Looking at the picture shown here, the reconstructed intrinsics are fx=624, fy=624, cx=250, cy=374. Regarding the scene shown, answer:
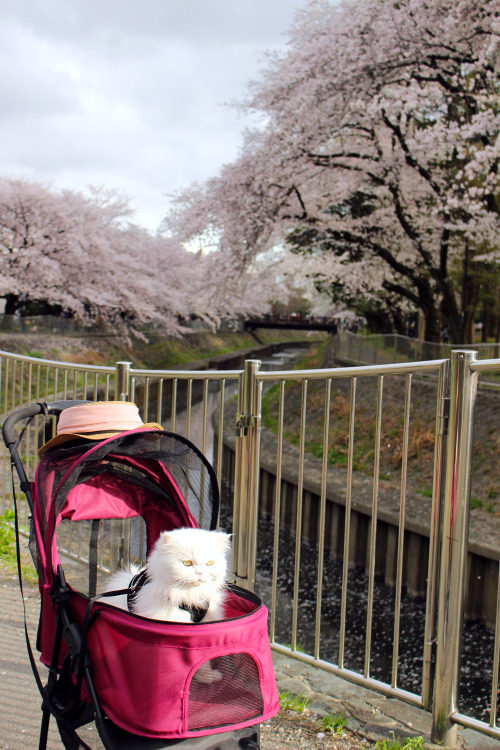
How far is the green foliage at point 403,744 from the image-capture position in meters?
2.31

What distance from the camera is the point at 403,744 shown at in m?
2.36

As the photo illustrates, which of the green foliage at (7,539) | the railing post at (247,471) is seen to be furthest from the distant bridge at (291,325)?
the railing post at (247,471)

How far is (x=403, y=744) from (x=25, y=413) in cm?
201

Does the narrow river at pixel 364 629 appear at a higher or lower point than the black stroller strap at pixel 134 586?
lower

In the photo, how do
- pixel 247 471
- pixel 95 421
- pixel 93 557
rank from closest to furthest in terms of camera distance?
pixel 95 421, pixel 93 557, pixel 247 471

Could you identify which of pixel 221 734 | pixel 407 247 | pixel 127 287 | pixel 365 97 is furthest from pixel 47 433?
pixel 127 287

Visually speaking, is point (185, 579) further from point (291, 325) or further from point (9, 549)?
point (291, 325)

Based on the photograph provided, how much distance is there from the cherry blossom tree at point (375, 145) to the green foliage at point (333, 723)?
1271 cm

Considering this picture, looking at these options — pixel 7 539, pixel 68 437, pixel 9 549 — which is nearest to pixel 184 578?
pixel 68 437

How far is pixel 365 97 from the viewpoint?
15.0m

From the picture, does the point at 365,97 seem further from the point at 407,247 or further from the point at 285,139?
the point at 407,247

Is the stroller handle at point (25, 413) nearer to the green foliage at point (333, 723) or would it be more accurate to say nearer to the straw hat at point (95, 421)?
the straw hat at point (95, 421)

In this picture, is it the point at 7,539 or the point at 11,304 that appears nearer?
the point at 7,539

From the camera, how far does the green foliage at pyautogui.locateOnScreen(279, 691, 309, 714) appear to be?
8.62 ft
